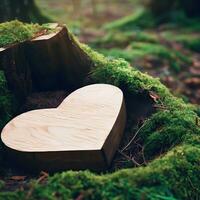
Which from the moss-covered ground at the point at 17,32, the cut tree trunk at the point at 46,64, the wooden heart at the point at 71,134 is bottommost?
the wooden heart at the point at 71,134

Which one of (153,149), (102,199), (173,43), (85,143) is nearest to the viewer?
(102,199)

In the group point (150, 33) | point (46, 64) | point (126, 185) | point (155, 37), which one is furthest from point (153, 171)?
point (150, 33)

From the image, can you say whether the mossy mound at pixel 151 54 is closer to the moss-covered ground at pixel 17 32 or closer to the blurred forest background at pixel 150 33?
the blurred forest background at pixel 150 33

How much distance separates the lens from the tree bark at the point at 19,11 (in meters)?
5.93

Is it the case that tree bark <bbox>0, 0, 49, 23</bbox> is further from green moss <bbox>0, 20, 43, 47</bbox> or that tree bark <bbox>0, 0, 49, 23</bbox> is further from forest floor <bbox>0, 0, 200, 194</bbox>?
green moss <bbox>0, 20, 43, 47</bbox>

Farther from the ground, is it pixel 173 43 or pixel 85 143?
pixel 85 143

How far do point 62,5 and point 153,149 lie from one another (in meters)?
11.8

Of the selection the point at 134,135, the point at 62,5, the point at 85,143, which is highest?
the point at 85,143

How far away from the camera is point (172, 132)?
340 centimetres

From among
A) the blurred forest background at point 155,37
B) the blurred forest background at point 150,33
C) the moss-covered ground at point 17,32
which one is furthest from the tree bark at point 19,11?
the moss-covered ground at point 17,32

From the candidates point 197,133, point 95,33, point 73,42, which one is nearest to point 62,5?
point 95,33

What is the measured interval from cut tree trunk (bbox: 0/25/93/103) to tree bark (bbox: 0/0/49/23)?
210 centimetres

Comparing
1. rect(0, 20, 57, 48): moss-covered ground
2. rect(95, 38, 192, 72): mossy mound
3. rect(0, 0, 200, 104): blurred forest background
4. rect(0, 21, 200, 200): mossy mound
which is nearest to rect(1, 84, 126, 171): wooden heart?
rect(0, 21, 200, 200): mossy mound

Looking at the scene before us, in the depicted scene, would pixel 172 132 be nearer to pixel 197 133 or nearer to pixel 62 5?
pixel 197 133
